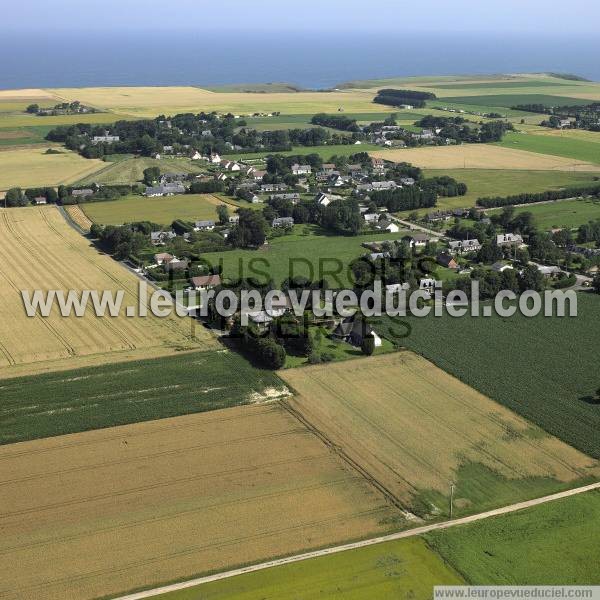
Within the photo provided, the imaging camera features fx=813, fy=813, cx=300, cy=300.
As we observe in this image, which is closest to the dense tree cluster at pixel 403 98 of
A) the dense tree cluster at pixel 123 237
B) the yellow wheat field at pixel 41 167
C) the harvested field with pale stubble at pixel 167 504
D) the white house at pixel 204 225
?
the yellow wheat field at pixel 41 167

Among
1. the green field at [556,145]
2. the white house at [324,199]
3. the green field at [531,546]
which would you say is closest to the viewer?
the green field at [531,546]

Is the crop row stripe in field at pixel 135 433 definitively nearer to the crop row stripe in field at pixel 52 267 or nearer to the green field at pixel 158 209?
the crop row stripe in field at pixel 52 267

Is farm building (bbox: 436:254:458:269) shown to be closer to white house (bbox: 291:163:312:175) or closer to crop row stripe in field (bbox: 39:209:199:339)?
crop row stripe in field (bbox: 39:209:199:339)

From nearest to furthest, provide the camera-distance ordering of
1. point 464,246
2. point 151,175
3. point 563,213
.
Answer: point 464,246
point 563,213
point 151,175

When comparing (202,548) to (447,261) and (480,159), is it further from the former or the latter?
(480,159)

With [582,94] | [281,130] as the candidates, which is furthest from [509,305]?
[582,94]

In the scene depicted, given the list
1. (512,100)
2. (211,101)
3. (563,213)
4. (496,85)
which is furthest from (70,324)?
(496,85)
